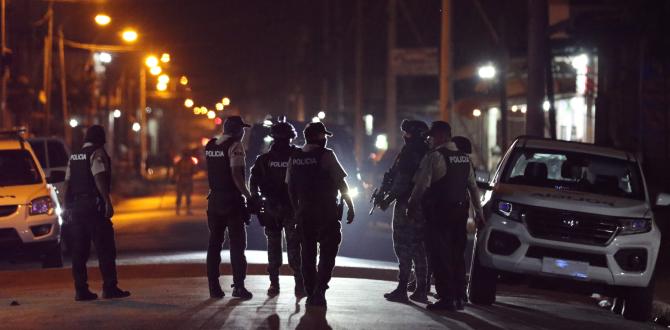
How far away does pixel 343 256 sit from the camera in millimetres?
19391

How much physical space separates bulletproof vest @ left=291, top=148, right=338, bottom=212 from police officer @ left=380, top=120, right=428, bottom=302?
100 centimetres

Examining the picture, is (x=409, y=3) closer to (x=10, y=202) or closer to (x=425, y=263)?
(x=10, y=202)

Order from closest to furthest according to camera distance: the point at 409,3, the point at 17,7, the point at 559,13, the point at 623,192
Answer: the point at 623,192 < the point at 559,13 < the point at 17,7 < the point at 409,3

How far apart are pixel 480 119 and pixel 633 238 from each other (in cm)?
2876

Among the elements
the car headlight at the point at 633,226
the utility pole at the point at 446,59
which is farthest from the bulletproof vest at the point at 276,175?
the utility pole at the point at 446,59

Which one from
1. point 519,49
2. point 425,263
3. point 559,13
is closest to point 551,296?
point 425,263

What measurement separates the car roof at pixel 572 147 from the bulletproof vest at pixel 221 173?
11.5ft

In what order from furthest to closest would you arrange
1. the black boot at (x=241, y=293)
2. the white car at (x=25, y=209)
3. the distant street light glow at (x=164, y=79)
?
the distant street light glow at (x=164, y=79) → the white car at (x=25, y=209) → the black boot at (x=241, y=293)

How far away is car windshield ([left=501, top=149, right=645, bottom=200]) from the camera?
526 inches

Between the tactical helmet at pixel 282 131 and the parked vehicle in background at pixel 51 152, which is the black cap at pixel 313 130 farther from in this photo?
the parked vehicle in background at pixel 51 152

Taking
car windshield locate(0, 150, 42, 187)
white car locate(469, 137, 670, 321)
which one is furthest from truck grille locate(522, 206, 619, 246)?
car windshield locate(0, 150, 42, 187)

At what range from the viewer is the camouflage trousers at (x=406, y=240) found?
12.2m

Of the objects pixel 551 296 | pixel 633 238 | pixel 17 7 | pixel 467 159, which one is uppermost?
pixel 17 7

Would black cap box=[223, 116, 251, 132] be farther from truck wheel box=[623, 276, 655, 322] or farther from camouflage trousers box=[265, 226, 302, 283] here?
truck wheel box=[623, 276, 655, 322]
